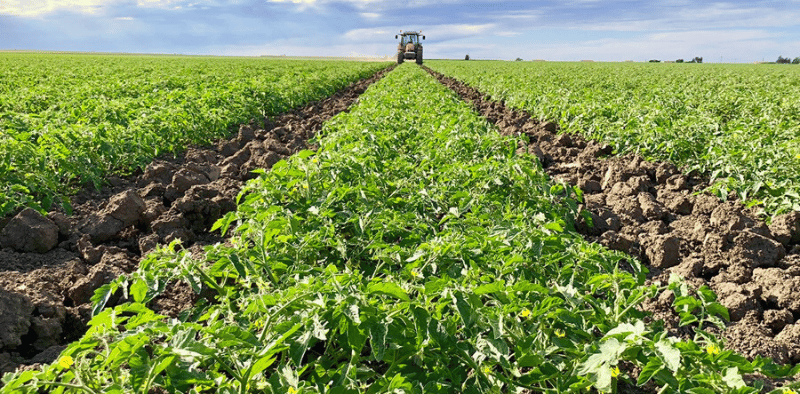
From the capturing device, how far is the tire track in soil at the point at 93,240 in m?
3.27

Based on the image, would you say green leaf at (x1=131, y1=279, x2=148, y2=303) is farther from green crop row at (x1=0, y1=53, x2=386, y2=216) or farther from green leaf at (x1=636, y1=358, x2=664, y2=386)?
green crop row at (x1=0, y1=53, x2=386, y2=216)

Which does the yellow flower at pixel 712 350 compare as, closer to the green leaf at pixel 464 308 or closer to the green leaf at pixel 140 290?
the green leaf at pixel 464 308

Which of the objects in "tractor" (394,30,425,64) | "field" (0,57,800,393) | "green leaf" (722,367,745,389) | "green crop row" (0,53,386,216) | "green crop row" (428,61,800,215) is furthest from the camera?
"tractor" (394,30,425,64)

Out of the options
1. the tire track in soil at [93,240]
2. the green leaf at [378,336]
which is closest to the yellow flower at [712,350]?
the green leaf at [378,336]

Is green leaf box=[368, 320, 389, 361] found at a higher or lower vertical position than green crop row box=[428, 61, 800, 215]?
lower

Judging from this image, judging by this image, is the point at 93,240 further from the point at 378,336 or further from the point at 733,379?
the point at 733,379

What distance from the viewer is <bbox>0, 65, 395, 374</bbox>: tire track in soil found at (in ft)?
10.7

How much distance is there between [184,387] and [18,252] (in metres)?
3.30

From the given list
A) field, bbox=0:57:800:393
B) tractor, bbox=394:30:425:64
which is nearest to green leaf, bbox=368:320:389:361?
field, bbox=0:57:800:393

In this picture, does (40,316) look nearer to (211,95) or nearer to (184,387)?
(184,387)

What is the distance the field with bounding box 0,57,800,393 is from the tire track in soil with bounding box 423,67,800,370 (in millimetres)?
23

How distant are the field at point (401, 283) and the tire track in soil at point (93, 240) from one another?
0.02 meters

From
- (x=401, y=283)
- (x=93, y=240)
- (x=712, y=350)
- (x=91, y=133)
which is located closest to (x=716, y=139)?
(x=712, y=350)

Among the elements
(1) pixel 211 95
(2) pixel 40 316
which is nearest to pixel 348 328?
(2) pixel 40 316
